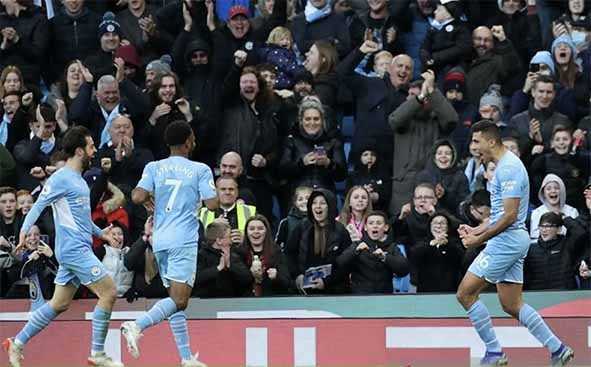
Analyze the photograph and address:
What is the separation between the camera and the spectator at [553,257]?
631 inches

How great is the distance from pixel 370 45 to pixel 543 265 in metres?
3.86

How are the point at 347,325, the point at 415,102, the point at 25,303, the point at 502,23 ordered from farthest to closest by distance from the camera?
the point at 502,23 < the point at 415,102 < the point at 25,303 < the point at 347,325

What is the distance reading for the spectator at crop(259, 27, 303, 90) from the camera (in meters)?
18.6

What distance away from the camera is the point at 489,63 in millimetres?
18516

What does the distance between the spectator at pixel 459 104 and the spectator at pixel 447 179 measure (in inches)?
30.6

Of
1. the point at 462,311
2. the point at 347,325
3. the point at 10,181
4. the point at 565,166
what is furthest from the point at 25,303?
the point at 565,166

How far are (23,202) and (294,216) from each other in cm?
297

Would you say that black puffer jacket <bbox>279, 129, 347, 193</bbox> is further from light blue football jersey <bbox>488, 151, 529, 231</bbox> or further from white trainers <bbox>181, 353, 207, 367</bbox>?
white trainers <bbox>181, 353, 207, 367</bbox>

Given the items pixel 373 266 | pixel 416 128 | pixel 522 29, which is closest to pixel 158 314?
pixel 373 266

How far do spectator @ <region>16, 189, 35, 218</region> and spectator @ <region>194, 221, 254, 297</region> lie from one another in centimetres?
230

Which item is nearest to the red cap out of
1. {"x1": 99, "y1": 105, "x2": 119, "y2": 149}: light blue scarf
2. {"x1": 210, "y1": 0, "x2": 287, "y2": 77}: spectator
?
{"x1": 210, "y1": 0, "x2": 287, "y2": 77}: spectator

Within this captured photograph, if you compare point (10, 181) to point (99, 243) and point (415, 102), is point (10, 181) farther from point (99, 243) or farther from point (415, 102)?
point (415, 102)

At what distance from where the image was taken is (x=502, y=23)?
746 inches

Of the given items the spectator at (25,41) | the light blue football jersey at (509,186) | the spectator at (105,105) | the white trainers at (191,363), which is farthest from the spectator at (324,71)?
the white trainers at (191,363)
